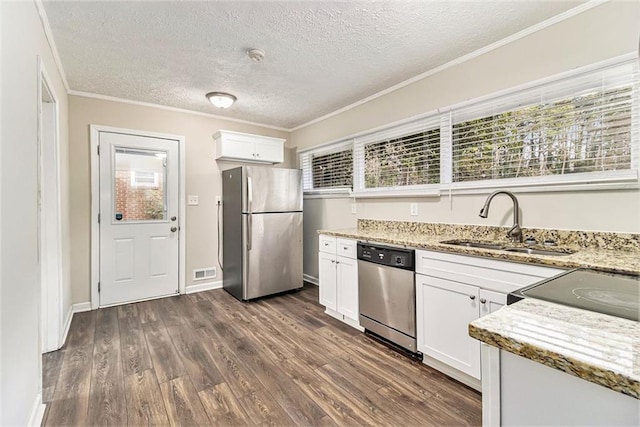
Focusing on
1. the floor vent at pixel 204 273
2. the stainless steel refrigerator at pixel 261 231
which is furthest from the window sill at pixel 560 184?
the floor vent at pixel 204 273

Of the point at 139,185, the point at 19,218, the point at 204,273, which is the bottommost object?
the point at 204,273

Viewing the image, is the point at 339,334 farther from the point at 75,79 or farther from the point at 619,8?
the point at 75,79

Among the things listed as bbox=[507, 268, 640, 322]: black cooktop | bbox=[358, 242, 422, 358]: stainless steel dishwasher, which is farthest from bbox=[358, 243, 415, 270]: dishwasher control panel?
bbox=[507, 268, 640, 322]: black cooktop

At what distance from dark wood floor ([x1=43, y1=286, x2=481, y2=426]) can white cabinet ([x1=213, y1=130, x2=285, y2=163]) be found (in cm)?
206

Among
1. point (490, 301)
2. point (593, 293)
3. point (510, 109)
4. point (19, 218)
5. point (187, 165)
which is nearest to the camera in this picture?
point (593, 293)

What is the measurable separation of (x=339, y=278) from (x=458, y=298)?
121cm

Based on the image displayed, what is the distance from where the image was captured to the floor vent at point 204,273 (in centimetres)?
392

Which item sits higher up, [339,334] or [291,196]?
[291,196]

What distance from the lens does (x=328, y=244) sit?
3045mm

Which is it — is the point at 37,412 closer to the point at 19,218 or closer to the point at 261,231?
the point at 19,218

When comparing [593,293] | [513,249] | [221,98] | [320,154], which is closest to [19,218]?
[221,98]

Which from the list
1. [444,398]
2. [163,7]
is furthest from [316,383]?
[163,7]

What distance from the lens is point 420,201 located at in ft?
9.22

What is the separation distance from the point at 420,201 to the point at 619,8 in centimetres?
172
